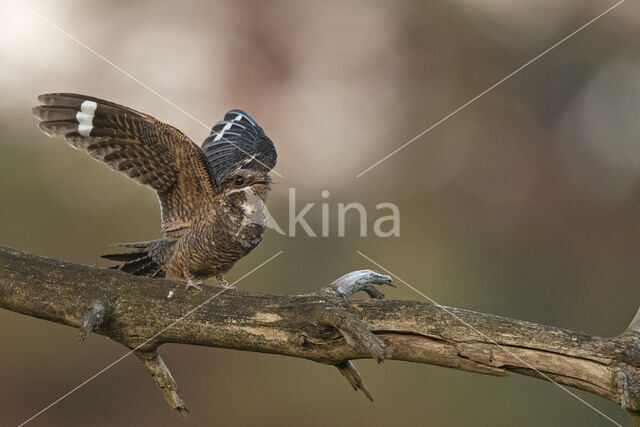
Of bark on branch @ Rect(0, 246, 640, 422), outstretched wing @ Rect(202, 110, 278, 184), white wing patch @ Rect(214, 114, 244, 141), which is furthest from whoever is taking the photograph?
white wing patch @ Rect(214, 114, 244, 141)

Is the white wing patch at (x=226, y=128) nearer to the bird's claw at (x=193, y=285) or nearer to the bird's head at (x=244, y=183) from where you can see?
the bird's head at (x=244, y=183)

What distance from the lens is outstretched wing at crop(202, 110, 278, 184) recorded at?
494 centimetres

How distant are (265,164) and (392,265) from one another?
344 centimetres

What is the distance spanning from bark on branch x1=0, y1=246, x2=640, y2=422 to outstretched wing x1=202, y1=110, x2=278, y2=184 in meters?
1.32

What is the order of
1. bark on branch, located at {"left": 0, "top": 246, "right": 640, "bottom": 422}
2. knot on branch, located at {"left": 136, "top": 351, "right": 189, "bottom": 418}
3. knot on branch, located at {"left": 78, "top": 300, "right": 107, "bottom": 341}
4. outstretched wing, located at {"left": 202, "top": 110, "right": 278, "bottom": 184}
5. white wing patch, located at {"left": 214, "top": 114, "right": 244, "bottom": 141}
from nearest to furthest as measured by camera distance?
bark on branch, located at {"left": 0, "top": 246, "right": 640, "bottom": 422} < knot on branch, located at {"left": 78, "top": 300, "right": 107, "bottom": 341} < knot on branch, located at {"left": 136, "top": 351, "right": 189, "bottom": 418} < outstretched wing, located at {"left": 202, "top": 110, "right": 278, "bottom": 184} < white wing patch, located at {"left": 214, "top": 114, "right": 244, "bottom": 141}

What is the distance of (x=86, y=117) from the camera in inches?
165

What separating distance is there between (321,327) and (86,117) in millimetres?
1881

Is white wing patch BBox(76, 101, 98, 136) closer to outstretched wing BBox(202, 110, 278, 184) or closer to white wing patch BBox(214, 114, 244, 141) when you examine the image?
outstretched wing BBox(202, 110, 278, 184)

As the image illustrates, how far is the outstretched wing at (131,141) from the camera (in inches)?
164

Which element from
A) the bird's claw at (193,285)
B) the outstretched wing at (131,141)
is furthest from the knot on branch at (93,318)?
the outstretched wing at (131,141)

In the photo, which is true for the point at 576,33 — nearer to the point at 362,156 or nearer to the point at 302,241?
the point at 362,156

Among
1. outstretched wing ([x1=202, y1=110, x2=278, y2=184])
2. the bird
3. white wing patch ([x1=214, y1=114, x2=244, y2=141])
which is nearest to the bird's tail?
the bird

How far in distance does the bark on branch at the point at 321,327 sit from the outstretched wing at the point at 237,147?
1.32 metres

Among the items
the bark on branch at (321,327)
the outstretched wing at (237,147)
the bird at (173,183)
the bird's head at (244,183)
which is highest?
the outstretched wing at (237,147)
